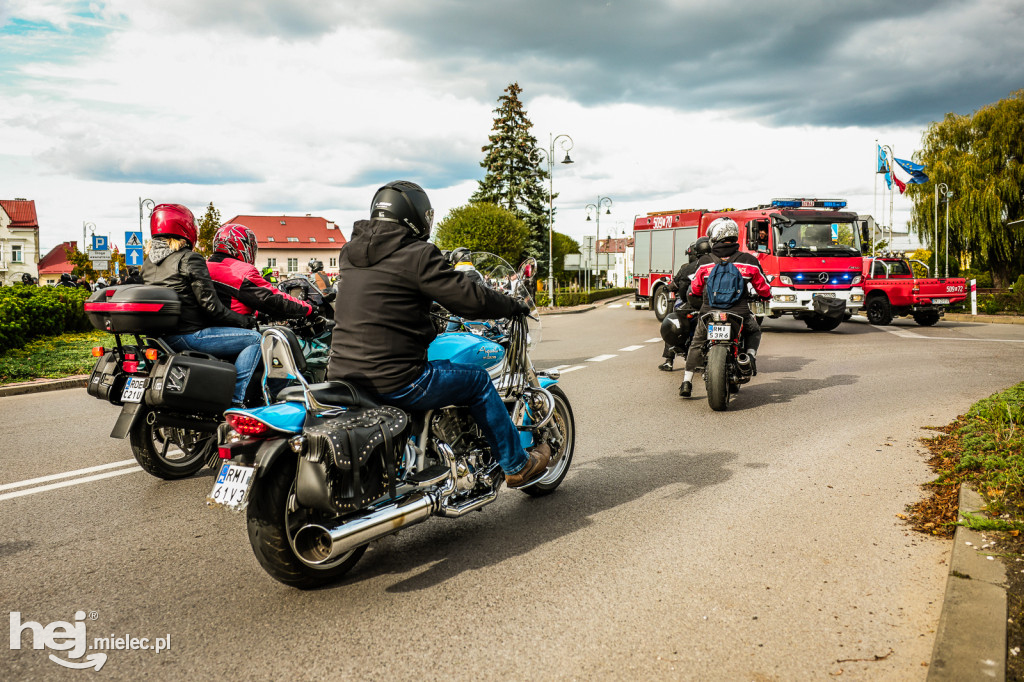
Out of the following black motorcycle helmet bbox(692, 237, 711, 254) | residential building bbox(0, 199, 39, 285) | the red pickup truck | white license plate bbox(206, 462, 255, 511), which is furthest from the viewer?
residential building bbox(0, 199, 39, 285)

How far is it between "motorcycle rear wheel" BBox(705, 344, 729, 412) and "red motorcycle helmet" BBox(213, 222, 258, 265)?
468cm

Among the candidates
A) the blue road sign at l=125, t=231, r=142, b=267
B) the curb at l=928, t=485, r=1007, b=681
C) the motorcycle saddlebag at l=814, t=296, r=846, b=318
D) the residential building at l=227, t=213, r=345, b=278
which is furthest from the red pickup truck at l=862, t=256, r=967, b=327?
the residential building at l=227, t=213, r=345, b=278

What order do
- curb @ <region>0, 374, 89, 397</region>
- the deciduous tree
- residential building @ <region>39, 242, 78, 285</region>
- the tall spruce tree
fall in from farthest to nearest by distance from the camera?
residential building @ <region>39, 242, 78, 285</region> → the tall spruce tree → the deciduous tree → curb @ <region>0, 374, 89, 397</region>

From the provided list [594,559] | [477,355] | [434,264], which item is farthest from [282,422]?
[594,559]

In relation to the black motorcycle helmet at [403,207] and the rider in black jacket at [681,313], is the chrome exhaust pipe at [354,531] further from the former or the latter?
the rider in black jacket at [681,313]

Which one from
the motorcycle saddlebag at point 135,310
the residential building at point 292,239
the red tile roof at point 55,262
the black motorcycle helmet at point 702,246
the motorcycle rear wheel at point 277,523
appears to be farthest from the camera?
the residential building at point 292,239

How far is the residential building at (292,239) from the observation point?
340 ft

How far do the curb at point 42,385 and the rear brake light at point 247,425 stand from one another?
26.5 ft

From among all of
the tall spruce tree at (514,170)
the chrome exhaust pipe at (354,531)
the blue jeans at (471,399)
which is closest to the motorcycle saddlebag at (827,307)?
the blue jeans at (471,399)

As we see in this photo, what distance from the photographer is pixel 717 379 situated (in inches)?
322

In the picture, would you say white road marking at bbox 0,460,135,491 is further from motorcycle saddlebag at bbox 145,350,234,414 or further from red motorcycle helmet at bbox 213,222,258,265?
red motorcycle helmet at bbox 213,222,258,265

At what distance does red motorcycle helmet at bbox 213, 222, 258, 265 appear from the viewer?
20.6 ft

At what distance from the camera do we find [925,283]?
71.2ft

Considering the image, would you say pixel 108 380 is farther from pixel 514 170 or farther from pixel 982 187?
pixel 514 170
